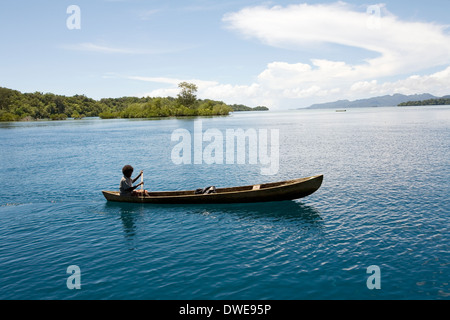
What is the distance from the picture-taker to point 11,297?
12148 millimetres

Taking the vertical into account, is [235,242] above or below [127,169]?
below

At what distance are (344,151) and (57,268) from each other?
140ft

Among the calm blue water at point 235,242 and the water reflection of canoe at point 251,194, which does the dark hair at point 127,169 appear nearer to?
the water reflection of canoe at point 251,194

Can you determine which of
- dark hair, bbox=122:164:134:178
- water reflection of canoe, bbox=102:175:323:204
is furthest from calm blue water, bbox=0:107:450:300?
dark hair, bbox=122:164:134:178

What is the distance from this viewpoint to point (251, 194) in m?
22.3

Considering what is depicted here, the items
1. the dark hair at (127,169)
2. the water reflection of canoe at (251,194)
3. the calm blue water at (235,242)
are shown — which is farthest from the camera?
the dark hair at (127,169)

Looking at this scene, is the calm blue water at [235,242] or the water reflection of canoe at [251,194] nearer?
the calm blue water at [235,242]

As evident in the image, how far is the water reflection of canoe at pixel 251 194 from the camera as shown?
21.8m

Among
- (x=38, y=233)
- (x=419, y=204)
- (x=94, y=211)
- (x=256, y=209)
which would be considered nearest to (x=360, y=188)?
(x=419, y=204)

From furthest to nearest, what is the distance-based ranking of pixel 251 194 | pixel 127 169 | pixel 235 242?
pixel 127 169, pixel 251 194, pixel 235 242

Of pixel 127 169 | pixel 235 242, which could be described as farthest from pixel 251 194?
pixel 127 169

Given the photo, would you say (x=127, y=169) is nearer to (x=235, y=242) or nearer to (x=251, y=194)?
(x=251, y=194)

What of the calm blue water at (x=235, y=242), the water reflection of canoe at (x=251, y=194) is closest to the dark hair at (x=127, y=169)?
the water reflection of canoe at (x=251, y=194)

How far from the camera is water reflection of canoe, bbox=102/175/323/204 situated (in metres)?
21.8
